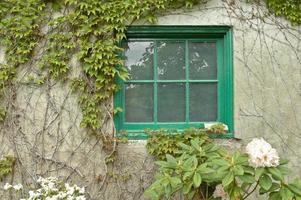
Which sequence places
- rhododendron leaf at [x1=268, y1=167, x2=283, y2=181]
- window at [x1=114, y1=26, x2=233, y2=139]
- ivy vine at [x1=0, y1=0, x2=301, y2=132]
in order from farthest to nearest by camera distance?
window at [x1=114, y1=26, x2=233, y2=139], ivy vine at [x1=0, y1=0, x2=301, y2=132], rhododendron leaf at [x1=268, y1=167, x2=283, y2=181]

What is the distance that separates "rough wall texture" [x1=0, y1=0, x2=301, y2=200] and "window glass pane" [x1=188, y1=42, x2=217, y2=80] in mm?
231

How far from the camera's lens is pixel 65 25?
3.84 m

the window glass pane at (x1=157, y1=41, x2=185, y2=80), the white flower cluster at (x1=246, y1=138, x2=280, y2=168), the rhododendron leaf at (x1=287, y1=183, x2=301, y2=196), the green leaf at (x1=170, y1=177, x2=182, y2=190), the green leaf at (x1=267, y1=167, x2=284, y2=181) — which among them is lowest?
the rhododendron leaf at (x1=287, y1=183, x2=301, y2=196)

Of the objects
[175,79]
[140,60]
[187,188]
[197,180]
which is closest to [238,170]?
[197,180]

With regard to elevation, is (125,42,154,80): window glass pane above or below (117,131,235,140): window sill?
above

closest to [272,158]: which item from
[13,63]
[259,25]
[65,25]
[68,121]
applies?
[259,25]

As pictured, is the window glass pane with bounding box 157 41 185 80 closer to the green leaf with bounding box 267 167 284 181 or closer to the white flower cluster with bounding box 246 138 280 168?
the white flower cluster with bounding box 246 138 280 168

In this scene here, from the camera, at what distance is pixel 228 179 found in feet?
9.37

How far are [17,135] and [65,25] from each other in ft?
3.80

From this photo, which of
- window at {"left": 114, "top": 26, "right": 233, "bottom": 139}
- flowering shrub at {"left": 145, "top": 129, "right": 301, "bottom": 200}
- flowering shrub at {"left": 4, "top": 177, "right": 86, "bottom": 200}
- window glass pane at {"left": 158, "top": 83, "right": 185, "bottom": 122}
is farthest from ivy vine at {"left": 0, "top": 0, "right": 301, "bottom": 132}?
flowering shrub at {"left": 145, "top": 129, "right": 301, "bottom": 200}

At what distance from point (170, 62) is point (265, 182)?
1.57 meters

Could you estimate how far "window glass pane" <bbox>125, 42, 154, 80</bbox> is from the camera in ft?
12.9

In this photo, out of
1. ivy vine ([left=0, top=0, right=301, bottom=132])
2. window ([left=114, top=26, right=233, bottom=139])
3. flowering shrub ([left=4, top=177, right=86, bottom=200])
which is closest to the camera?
flowering shrub ([left=4, top=177, right=86, bottom=200])

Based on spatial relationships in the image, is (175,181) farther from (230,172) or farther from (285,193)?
(285,193)
